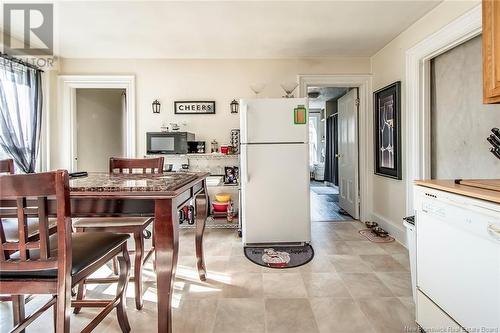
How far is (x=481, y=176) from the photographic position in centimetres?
207

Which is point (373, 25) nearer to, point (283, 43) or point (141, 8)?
point (283, 43)

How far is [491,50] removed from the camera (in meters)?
1.34

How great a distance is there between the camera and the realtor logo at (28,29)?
239 cm

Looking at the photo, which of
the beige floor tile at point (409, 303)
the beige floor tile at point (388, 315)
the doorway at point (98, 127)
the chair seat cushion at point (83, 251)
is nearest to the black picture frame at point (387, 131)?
the beige floor tile at point (409, 303)

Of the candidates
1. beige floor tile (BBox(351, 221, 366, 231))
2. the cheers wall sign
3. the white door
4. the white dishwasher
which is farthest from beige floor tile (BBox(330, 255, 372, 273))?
the cheers wall sign

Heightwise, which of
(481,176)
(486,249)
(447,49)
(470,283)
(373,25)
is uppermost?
(373,25)

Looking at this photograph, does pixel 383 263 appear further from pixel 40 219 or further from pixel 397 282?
pixel 40 219

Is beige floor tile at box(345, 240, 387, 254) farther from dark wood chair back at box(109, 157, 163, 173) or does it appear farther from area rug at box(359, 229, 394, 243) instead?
dark wood chair back at box(109, 157, 163, 173)

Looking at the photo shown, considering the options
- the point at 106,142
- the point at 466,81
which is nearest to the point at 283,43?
the point at 466,81

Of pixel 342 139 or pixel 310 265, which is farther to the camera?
pixel 342 139

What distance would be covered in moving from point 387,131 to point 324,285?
82.2 inches

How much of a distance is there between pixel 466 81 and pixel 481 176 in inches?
31.4

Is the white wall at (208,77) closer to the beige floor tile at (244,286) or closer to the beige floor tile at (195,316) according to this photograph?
the beige floor tile at (244,286)

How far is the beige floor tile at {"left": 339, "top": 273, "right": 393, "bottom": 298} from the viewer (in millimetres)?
1897
